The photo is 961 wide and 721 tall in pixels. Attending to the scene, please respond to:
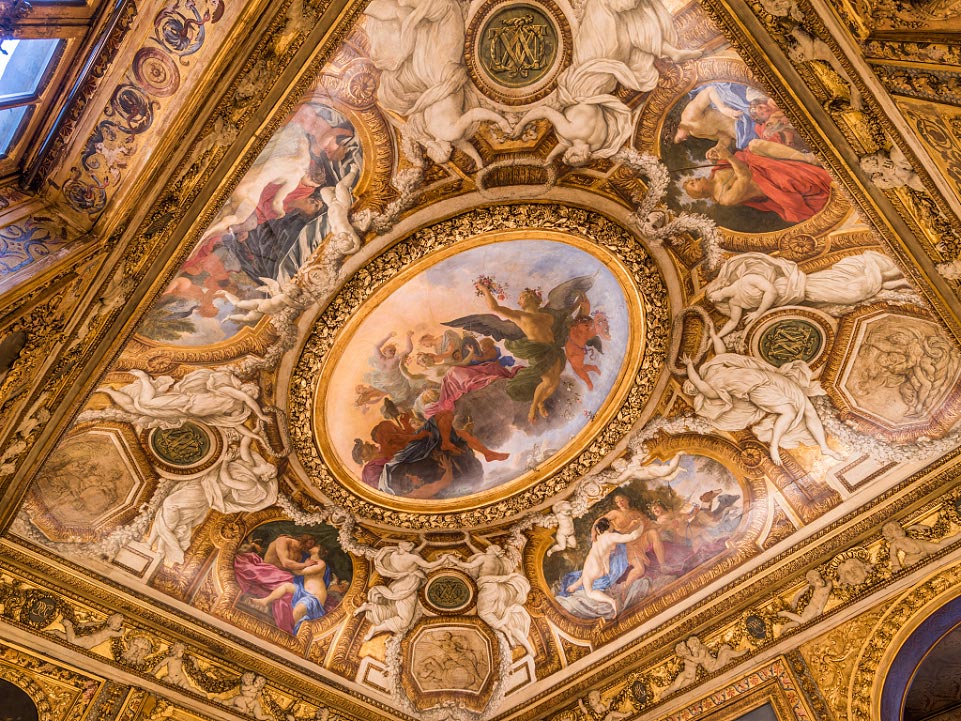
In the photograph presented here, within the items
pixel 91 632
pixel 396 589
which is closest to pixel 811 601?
pixel 396 589

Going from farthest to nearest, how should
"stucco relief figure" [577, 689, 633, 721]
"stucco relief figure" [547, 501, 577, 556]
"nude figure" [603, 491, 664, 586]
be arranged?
"stucco relief figure" [547, 501, 577, 556] < "nude figure" [603, 491, 664, 586] < "stucco relief figure" [577, 689, 633, 721]

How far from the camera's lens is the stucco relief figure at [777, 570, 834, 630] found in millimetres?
9797

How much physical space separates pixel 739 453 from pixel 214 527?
769 centimetres

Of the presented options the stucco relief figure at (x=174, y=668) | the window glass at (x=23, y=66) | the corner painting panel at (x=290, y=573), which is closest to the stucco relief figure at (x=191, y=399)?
the corner painting panel at (x=290, y=573)

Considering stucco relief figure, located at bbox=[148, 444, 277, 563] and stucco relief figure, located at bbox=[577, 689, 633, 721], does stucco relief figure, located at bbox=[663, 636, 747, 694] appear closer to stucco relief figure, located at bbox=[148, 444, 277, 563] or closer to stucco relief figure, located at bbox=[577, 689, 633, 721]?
stucco relief figure, located at bbox=[577, 689, 633, 721]

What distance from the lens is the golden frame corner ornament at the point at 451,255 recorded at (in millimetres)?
9883

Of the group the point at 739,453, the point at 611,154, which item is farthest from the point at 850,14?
the point at 739,453

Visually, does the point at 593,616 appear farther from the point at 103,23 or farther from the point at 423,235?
the point at 103,23

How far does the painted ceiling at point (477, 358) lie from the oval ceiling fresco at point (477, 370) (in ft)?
0.17

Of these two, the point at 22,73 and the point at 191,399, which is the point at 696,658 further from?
the point at 22,73

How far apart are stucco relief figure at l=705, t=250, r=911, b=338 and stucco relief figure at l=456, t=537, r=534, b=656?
16.5 ft

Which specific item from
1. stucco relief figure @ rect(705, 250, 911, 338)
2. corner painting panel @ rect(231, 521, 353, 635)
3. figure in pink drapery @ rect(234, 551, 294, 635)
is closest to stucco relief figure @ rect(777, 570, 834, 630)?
stucco relief figure @ rect(705, 250, 911, 338)

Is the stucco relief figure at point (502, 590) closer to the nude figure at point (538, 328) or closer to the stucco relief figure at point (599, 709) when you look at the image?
the stucco relief figure at point (599, 709)

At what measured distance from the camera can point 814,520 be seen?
10.3 meters
